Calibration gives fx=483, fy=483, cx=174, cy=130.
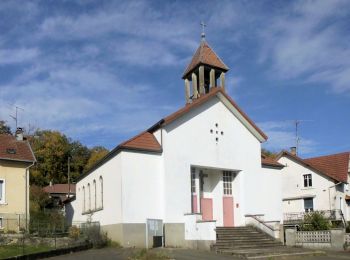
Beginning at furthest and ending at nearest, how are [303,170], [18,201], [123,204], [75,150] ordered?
1. [75,150]
2. [303,170]
3. [18,201]
4. [123,204]

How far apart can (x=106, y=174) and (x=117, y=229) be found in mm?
4152

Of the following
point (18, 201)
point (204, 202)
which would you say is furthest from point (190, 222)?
point (18, 201)

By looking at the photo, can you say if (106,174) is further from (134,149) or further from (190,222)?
(190,222)

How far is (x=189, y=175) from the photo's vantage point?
29.1 metres

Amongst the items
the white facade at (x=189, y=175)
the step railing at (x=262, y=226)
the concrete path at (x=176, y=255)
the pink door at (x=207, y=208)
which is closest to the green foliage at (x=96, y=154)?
the white facade at (x=189, y=175)

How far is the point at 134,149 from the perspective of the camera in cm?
2770

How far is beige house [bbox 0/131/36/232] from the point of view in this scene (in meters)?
31.8

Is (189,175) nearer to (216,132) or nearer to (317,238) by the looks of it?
(216,132)

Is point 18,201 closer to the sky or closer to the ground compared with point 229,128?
closer to the ground

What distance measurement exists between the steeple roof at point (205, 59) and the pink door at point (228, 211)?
30.4 ft

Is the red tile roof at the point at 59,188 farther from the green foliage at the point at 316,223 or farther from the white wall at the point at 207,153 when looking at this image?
the green foliage at the point at 316,223

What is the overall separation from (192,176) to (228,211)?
364 cm

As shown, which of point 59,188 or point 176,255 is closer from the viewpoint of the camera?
point 176,255

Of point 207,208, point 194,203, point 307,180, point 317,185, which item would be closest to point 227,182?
point 207,208
